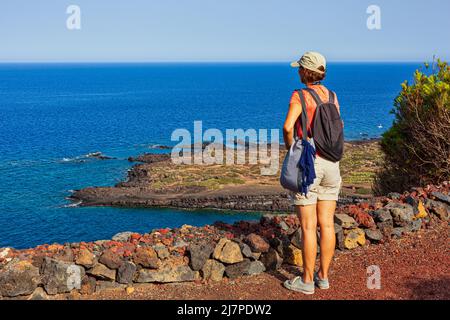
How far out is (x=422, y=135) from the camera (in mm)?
16906

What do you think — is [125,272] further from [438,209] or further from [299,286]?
[438,209]

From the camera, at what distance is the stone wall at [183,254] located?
747cm

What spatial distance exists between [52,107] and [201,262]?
5111 inches

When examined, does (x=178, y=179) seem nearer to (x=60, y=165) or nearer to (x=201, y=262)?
(x=60, y=165)

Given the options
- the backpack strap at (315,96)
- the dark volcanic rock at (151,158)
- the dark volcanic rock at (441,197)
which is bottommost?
the dark volcanic rock at (151,158)

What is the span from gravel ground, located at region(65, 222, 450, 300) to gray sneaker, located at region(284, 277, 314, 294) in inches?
2.7

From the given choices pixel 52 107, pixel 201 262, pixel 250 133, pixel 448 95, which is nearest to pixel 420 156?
pixel 448 95

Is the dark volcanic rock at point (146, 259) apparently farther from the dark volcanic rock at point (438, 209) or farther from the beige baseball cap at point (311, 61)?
the dark volcanic rock at point (438, 209)

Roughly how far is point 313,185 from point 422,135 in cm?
1134

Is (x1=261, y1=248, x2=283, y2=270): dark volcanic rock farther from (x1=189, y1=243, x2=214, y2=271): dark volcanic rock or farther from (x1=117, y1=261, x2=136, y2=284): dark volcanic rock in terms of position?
(x1=117, y1=261, x2=136, y2=284): dark volcanic rock

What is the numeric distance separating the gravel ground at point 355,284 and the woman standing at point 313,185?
58 centimetres

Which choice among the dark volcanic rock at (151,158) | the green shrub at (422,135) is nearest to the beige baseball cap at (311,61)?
the green shrub at (422,135)

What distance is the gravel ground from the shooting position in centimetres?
730
